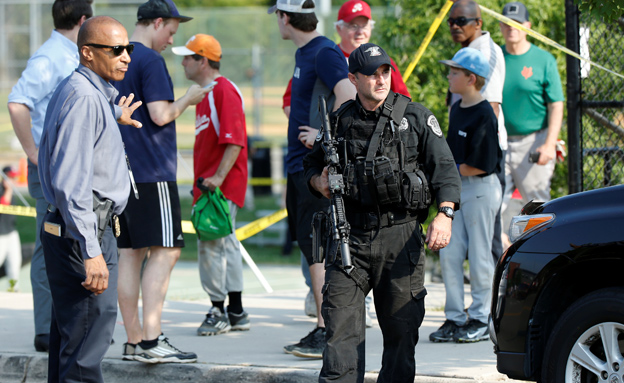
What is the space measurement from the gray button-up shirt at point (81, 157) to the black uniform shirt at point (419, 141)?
118 centimetres

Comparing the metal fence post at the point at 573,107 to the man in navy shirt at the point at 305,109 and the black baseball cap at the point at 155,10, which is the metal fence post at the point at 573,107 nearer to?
the man in navy shirt at the point at 305,109

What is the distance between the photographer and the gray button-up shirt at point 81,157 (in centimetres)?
413

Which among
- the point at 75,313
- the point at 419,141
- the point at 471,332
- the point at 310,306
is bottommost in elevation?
the point at 310,306

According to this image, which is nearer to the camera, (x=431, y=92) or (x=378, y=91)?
(x=378, y=91)

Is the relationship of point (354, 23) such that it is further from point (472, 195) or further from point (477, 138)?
point (472, 195)

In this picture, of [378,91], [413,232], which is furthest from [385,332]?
[378,91]

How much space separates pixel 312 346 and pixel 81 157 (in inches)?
90.7

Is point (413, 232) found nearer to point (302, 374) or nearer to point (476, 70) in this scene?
point (302, 374)

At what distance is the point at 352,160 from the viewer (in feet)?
14.9

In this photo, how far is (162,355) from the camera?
5.68 metres

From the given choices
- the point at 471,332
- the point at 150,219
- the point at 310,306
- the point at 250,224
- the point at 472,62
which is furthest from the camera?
the point at 250,224

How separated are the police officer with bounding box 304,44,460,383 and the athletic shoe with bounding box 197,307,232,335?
235cm

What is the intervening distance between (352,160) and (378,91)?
38 centimetres

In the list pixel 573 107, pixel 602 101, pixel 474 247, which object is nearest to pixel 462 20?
pixel 573 107
